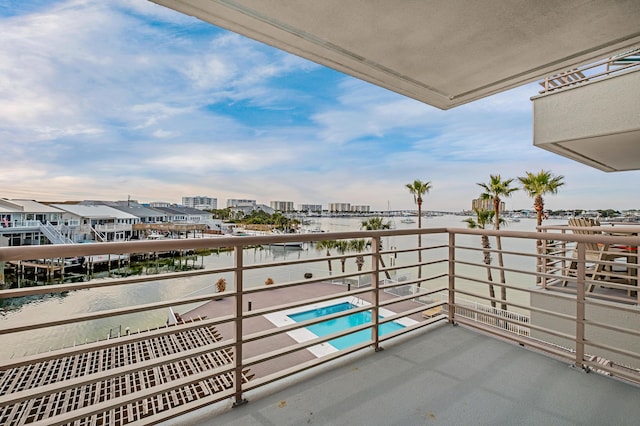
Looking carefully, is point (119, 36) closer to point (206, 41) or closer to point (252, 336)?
point (206, 41)

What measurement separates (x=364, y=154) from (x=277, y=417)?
19.8 meters

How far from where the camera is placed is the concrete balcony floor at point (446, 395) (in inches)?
62.1

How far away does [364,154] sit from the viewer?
2044 cm

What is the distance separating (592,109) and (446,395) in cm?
450

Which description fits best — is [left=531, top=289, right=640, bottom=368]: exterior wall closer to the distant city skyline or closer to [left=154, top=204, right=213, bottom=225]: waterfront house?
the distant city skyline

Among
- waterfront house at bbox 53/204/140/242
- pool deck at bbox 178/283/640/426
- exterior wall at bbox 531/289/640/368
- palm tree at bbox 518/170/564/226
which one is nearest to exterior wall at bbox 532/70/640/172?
exterior wall at bbox 531/289/640/368

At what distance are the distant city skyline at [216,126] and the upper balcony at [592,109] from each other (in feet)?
1.31

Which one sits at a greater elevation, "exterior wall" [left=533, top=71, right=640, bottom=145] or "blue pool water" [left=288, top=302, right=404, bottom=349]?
"exterior wall" [left=533, top=71, right=640, bottom=145]

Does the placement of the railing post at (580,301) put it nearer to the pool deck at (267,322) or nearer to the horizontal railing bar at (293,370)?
the horizontal railing bar at (293,370)

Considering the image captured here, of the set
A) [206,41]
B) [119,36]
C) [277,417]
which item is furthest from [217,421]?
[206,41]

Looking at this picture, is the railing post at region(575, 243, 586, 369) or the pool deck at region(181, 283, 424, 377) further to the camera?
the pool deck at region(181, 283, 424, 377)

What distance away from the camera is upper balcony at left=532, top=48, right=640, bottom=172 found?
3.85m

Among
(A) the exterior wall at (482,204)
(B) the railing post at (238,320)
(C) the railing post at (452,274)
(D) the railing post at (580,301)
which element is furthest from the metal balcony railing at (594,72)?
(A) the exterior wall at (482,204)

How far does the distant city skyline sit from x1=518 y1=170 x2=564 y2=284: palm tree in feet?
1.42
